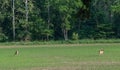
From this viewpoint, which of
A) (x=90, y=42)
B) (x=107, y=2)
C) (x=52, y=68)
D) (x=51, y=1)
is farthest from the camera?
(x=107, y=2)

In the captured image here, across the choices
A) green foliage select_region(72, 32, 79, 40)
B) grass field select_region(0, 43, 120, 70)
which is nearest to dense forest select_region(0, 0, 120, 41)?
green foliage select_region(72, 32, 79, 40)

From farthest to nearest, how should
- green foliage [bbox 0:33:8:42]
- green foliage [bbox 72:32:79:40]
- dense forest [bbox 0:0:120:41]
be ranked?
1. dense forest [bbox 0:0:120:41]
2. green foliage [bbox 0:33:8:42]
3. green foliage [bbox 72:32:79:40]

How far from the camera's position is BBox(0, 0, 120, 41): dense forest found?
6888cm

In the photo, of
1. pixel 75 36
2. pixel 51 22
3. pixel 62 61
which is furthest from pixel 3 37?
pixel 62 61

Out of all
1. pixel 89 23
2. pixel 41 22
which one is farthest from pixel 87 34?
pixel 41 22

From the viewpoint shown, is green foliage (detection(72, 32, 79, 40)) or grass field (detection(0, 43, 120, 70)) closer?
grass field (detection(0, 43, 120, 70))

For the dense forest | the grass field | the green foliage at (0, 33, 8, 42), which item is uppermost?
the dense forest

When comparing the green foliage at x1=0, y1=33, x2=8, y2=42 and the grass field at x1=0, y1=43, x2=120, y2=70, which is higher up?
the green foliage at x1=0, y1=33, x2=8, y2=42

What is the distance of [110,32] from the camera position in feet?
230

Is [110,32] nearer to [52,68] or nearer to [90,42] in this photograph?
[90,42]

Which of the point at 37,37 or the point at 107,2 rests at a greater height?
the point at 107,2

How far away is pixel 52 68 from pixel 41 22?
164 ft

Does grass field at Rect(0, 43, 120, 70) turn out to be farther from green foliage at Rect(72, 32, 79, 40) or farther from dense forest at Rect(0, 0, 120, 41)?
dense forest at Rect(0, 0, 120, 41)

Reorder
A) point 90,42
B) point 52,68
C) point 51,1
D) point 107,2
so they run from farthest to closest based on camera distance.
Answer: point 107,2, point 51,1, point 90,42, point 52,68
